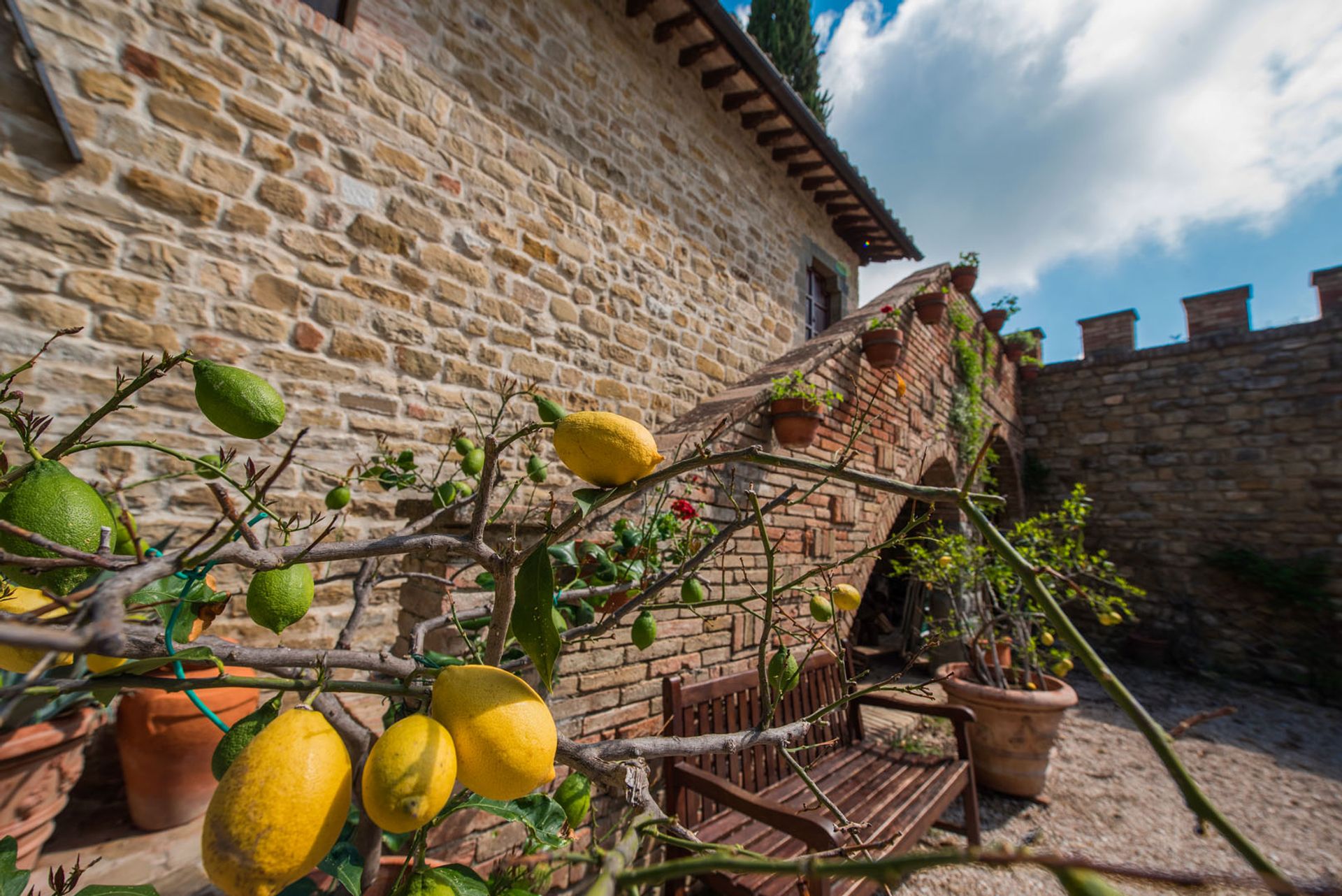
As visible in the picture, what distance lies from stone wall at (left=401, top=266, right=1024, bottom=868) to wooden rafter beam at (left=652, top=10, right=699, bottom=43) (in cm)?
274

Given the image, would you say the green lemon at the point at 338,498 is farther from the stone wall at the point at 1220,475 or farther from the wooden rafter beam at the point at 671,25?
Answer: the stone wall at the point at 1220,475

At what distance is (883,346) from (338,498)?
13.0 feet

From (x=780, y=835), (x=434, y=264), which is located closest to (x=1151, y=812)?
(x=780, y=835)

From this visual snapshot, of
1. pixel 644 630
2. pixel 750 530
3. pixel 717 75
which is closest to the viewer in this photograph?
pixel 644 630

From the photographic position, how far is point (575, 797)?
39.4 inches

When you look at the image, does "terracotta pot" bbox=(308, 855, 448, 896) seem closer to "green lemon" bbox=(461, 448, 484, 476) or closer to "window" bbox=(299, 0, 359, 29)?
"green lemon" bbox=(461, 448, 484, 476)

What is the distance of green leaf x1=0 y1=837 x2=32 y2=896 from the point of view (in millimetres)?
615

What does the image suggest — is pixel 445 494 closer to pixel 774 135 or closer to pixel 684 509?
pixel 684 509

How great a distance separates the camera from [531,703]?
0.56 meters

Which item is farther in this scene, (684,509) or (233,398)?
(684,509)

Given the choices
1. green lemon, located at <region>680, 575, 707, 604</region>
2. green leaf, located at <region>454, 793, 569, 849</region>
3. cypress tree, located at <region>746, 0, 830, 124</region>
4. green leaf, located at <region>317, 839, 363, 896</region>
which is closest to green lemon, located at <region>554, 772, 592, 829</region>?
green leaf, located at <region>454, 793, 569, 849</region>

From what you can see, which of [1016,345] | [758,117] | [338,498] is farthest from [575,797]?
[1016,345]

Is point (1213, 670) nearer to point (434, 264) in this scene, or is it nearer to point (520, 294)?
point (520, 294)

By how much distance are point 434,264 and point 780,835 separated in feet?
11.6
